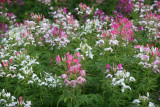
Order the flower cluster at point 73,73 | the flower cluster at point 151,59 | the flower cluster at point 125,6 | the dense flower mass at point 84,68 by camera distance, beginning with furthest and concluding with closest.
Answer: the flower cluster at point 125,6, the flower cluster at point 151,59, the dense flower mass at point 84,68, the flower cluster at point 73,73

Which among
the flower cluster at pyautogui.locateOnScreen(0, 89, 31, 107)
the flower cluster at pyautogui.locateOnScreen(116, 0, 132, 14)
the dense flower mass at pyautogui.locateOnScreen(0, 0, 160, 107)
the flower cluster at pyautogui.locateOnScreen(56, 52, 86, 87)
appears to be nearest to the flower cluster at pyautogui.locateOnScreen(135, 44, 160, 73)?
the dense flower mass at pyautogui.locateOnScreen(0, 0, 160, 107)

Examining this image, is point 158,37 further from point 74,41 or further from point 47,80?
point 47,80

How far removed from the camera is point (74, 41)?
21.1 feet

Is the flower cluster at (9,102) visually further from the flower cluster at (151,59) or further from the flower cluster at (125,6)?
the flower cluster at (125,6)

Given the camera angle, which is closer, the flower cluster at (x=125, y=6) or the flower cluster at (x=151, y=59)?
the flower cluster at (x=151, y=59)

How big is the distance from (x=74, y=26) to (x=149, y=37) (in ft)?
7.19

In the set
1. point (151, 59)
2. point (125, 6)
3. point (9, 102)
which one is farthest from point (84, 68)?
point (125, 6)

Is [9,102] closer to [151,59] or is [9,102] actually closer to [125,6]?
[151,59]

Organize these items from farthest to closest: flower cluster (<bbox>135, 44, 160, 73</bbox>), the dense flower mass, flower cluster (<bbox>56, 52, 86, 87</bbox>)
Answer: flower cluster (<bbox>135, 44, 160, 73</bbox>) → the dense flower mass → flower cluster (<bbox>56, 52, 86, 87</bbox>)

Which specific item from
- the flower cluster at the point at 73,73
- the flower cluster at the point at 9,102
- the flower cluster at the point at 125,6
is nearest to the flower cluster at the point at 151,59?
the flower cluster at the point at 73,73

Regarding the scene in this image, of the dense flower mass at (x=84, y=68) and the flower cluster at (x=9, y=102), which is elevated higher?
the dense flower mass at (x=84, y=68)

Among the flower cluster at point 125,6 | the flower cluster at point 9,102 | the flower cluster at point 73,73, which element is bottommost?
the flower cluster at point 9,102

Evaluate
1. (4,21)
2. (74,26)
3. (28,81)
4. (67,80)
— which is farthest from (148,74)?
(4,21)

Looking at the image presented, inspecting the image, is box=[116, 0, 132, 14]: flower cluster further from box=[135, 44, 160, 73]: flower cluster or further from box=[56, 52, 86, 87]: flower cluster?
box=[56, 52, 86, 87]: flower cluster
